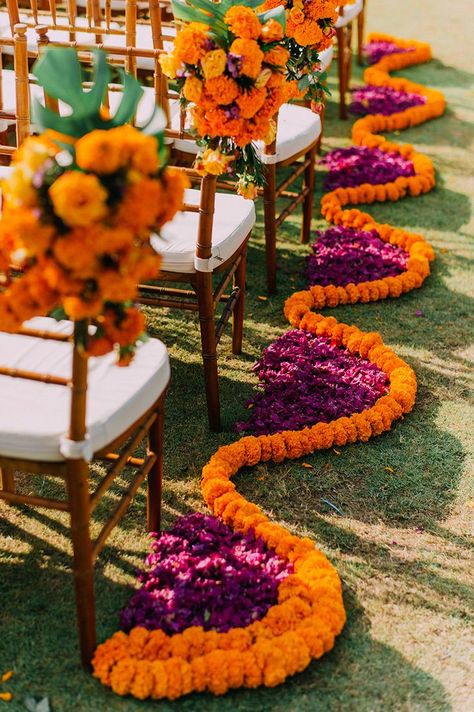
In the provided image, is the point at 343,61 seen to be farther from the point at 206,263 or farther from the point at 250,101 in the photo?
the point at 250,101

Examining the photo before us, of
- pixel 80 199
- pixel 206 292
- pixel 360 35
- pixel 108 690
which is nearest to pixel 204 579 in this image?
pixel 108 690

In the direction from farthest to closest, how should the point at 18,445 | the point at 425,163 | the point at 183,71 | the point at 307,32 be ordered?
the point at 425,163 → the point at 307,32 → the point at 183,71 → the point at 18,445

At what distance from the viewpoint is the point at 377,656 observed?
8.02ft

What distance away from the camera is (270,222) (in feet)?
13.7

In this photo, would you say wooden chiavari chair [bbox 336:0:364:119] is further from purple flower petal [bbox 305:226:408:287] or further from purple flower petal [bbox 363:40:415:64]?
purple flower petal [bbox 305:226:408:287]

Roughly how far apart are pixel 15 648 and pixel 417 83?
21.3 ft

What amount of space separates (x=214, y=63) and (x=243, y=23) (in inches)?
5.7

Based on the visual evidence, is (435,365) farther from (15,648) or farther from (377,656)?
(15,648)

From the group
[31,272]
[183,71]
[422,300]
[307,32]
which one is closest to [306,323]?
[422,300]

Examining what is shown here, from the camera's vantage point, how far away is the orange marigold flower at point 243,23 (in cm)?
253

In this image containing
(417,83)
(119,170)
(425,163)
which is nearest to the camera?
(119,170)

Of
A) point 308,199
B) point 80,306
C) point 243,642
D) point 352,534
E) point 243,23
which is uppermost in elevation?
point 243,23

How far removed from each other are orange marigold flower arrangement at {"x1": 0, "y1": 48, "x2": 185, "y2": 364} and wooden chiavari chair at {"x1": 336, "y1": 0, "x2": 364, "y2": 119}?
176 inches

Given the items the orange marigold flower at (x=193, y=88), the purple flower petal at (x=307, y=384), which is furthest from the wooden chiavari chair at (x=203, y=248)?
the orange marigold flower at (x=193, y=88)
